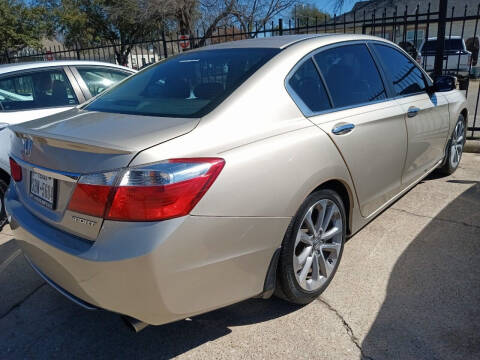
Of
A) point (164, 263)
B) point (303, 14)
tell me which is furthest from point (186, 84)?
point (303, 14)

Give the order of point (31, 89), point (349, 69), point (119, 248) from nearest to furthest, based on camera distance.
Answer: point (119, 248) → point (349, 69) → point (31, 89)

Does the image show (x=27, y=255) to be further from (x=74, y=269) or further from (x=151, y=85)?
(x=151, y=85)

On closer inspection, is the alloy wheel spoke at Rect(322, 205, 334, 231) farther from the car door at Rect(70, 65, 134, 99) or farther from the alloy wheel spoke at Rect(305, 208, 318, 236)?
the car door at Rect(70, 65, 134, 99)

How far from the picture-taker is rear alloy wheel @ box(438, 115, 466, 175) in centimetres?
461

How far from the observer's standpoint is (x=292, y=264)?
2.26m

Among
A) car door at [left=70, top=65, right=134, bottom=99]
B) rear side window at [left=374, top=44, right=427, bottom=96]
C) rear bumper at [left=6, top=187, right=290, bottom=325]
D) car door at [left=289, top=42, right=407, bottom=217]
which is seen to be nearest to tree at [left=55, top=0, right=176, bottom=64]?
car door at [left=70, top=65, right=134, bottom=99]

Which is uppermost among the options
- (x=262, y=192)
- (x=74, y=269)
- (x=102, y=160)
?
(x=102, y=160)

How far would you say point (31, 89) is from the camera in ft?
14.1

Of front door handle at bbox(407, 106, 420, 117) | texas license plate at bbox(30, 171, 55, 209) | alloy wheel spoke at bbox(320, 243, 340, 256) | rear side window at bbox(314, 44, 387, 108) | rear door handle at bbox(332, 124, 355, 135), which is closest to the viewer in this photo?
texas license plate at bbox(30, 171, 55, 209)

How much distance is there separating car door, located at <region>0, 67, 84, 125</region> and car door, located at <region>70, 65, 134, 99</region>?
0.10 m

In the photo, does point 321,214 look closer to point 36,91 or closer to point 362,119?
point 362,119

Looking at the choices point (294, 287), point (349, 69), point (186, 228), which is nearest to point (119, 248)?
point (186, 228)

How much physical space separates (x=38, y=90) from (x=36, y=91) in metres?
0.02

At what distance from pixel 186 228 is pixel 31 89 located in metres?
3.51
